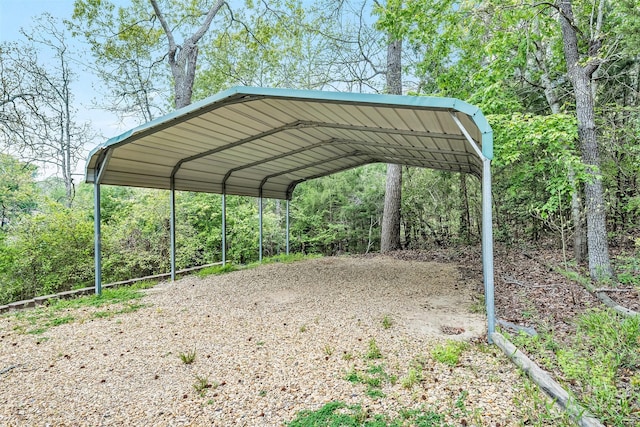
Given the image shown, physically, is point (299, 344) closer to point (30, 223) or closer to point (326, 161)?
point (326, 161)

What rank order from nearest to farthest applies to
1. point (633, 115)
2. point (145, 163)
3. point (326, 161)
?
point (633, 115) < point (145, 163) < point (326, 161)

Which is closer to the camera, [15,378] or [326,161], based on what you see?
[15,378]

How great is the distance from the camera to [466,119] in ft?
11.1

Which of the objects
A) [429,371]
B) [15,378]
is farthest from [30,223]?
[429,371]

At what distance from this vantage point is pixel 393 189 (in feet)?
33.3

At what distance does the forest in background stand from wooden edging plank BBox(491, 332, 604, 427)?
2917 millimetres

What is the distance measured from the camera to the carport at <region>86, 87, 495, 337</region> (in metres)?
3.35

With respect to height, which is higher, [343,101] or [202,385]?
[343,101]

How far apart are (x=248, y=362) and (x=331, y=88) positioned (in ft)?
30.3

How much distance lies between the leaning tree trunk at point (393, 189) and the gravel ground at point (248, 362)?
5.02 metres

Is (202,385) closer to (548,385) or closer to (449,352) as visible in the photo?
(449,352)

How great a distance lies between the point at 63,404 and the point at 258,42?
11.5 metres

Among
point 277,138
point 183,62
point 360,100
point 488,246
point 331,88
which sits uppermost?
point 183,62

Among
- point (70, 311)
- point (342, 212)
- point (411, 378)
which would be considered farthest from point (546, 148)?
point (70, 311)
